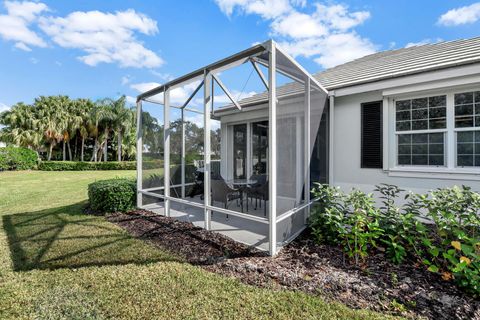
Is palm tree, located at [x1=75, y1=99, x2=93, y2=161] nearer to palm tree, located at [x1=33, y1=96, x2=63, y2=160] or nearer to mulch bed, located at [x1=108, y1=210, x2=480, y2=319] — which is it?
palm tree, located at [x1=33, y1=96, x2=63, y2=160]

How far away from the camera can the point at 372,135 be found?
5.90 m

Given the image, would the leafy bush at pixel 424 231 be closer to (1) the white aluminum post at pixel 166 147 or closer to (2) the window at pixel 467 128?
(2) the window at pixel 467 128

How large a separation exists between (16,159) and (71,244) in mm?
24474

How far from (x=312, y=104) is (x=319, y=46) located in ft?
17.7

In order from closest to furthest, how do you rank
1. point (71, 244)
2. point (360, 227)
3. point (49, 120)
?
point (360, 227) < point (71, 244) < point (49, 120)

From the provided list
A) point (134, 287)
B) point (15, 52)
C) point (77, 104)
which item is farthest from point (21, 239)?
point (77, 104)

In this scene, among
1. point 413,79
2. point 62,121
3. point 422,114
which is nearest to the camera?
point 413,79

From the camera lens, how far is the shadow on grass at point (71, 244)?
372 cm

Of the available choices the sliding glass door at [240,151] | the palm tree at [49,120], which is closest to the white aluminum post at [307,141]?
the sliding glass door at [240,151]

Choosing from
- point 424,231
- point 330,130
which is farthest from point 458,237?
point 330,130

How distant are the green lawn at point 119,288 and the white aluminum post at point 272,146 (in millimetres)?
1004

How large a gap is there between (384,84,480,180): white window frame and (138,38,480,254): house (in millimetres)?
18

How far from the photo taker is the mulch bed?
8.54 ft

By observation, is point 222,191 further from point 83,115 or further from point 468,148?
point 83,115
